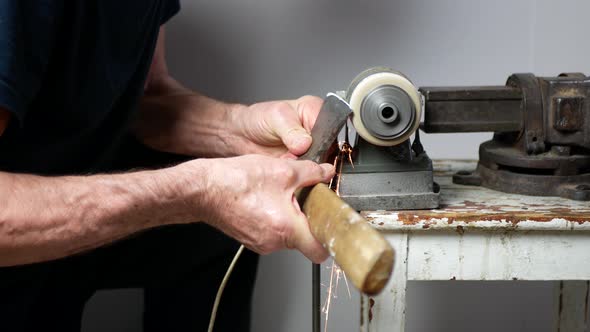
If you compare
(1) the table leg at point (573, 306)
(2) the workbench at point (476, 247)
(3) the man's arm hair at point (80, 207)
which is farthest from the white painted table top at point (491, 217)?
(1) the table leg at point (573, 306)

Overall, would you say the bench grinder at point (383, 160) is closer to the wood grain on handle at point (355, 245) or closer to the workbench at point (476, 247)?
the workbench at point (476, 247)

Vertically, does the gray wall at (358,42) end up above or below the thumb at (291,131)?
above

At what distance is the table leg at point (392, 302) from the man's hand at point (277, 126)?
23 centimetres

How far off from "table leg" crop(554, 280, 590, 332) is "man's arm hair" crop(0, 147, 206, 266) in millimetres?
893

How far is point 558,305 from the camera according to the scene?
1529 mm

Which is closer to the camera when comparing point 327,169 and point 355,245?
point 355,245

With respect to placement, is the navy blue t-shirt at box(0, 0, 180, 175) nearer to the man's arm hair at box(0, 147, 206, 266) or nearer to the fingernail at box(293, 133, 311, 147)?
the man's arm hair at box(0, 147, 206, 266)

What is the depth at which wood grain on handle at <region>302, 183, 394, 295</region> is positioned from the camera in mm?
677

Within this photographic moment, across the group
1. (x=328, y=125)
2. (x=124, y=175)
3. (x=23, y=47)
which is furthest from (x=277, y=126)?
(x=23, y=47)

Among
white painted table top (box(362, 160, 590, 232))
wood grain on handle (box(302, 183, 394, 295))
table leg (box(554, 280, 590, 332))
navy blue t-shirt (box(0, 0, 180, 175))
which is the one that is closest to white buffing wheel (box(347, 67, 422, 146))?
white painted table top (box(362, 160, 590, 232))

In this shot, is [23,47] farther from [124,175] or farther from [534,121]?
[534,121]

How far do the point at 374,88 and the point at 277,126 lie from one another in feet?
1.02

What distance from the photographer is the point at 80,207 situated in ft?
3.19

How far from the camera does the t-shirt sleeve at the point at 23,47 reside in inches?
37.3
